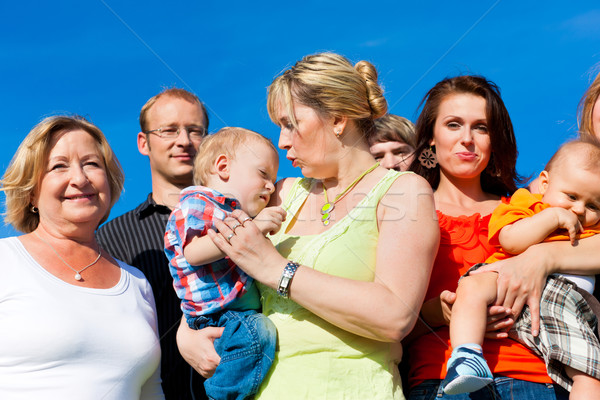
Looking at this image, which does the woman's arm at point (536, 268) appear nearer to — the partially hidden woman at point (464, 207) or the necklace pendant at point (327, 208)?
the partially hidden woman at point (464, 207)

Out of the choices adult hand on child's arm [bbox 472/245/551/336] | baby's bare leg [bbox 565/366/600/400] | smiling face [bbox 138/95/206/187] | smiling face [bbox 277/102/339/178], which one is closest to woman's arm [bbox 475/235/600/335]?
adult hand on child's arm [bbox 472/245/551/336]

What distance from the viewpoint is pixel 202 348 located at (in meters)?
2.86

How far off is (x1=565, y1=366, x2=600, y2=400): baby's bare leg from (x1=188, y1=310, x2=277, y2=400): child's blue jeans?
1.32 metres

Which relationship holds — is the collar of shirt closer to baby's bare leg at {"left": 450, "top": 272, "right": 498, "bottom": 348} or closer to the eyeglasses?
the eyeglasses

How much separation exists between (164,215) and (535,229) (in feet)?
8.60

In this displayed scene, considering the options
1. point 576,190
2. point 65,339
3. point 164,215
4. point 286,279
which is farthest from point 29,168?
point 576,190

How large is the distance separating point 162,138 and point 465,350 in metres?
3.03

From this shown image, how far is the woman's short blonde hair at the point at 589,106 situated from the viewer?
3559mm

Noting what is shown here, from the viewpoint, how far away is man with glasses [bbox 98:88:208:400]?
3.78m

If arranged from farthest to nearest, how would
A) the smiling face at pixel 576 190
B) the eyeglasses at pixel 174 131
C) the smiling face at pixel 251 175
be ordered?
the eyeglasses at pixel 174 131 → the smiling face at pixel 251 175 → the smiling face at pixel 576 190

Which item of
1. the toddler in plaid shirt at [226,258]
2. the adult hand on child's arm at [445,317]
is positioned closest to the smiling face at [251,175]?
the toddler in plaid shirt at [226,258]

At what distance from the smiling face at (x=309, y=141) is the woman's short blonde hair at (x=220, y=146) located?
0.30 meters

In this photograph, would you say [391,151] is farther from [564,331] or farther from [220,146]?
[564,331]


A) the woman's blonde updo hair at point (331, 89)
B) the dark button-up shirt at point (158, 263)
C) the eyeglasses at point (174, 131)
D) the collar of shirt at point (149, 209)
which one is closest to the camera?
the woman's blonde updo hair at point (331, 89)
